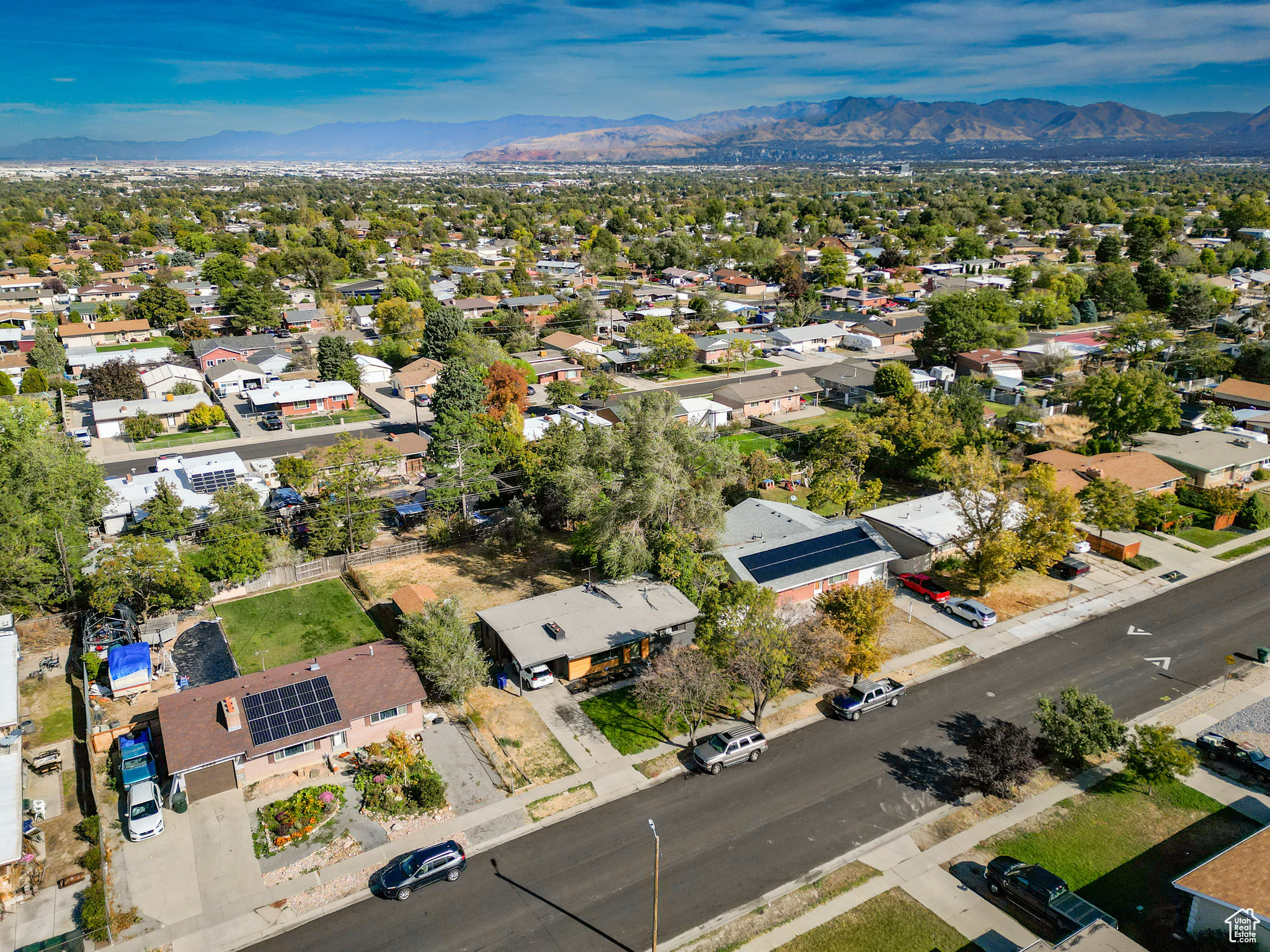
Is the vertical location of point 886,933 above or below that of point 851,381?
below

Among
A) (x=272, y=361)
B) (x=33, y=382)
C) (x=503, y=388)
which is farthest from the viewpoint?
(x=272, y=361)

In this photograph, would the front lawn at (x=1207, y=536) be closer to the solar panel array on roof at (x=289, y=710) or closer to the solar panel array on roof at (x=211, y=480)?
the solar panel array on roof at (x=289, y=710)

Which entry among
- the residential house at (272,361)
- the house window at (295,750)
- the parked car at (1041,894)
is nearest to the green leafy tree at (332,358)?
the residential house at (272,361)

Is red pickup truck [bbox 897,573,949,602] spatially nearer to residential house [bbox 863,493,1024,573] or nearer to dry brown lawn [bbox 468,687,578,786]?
residential house [bbox 863,493,1024,573]

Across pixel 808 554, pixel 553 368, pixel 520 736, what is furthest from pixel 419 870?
pixel 553 368

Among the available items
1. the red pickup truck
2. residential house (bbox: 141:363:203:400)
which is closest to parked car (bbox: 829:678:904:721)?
the red pickup truck

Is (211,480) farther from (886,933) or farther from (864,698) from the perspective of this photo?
(886,933)

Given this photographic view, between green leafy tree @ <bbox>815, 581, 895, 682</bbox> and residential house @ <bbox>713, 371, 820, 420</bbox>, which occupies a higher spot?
residential house @ <bbox>713, 371, 820, 420</bbox>
